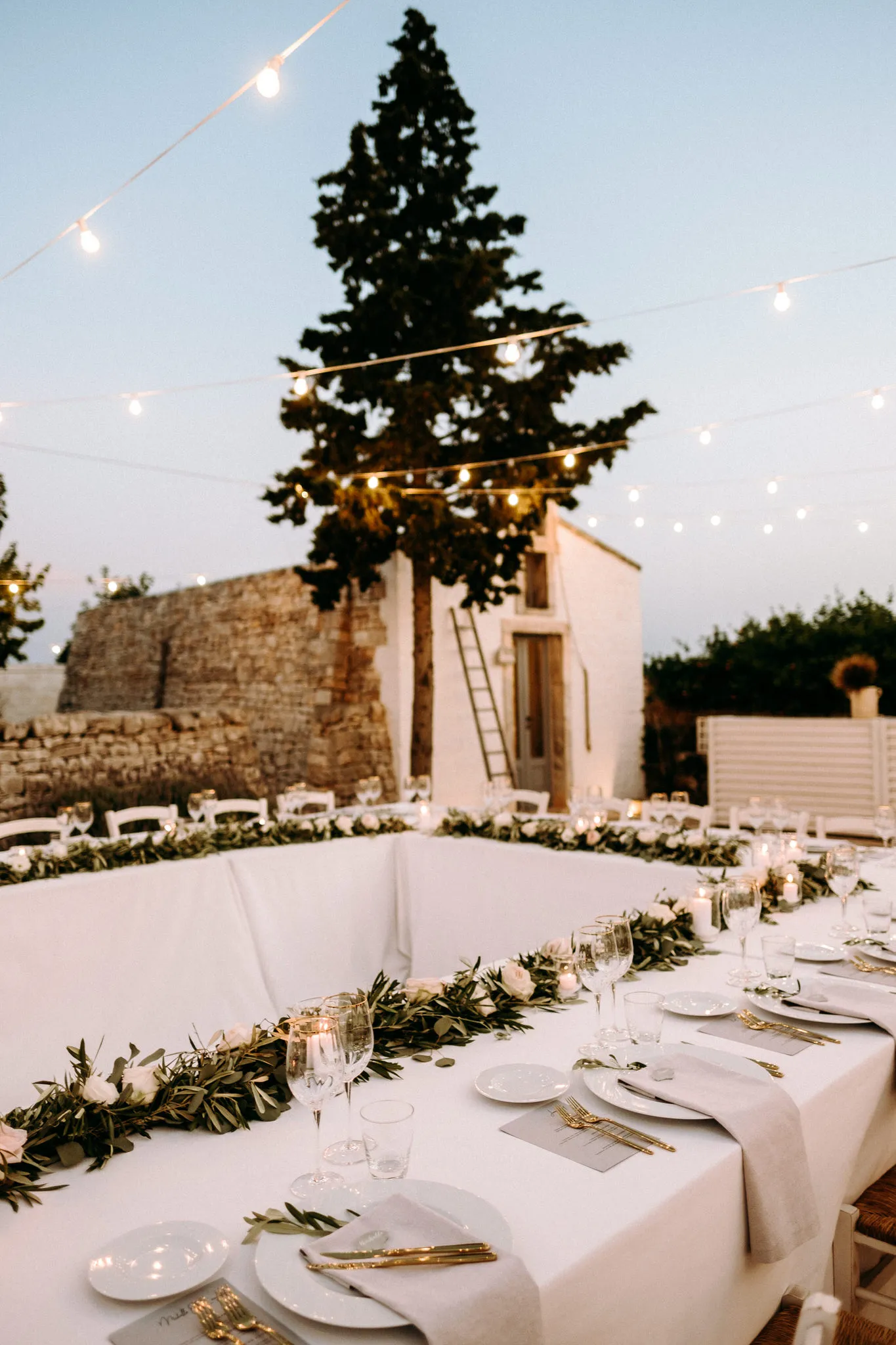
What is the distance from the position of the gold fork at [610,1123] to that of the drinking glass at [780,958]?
0.59m

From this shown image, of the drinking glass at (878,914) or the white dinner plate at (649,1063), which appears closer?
the white dinner plate at (649,1063)

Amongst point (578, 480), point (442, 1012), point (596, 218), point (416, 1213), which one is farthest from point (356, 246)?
point (416, 1213)

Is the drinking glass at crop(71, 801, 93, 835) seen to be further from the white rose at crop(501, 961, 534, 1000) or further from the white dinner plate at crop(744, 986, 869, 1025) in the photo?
the white dinner plate at crop(744, 986, 869, 1025)

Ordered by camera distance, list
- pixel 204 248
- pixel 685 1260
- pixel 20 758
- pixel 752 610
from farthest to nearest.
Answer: pixel 752 610, pixel 204 248, pixel 20 758, pixel 685 1260

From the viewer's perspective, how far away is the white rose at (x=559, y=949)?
6.63 feet

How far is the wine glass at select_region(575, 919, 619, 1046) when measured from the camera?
5.03ft

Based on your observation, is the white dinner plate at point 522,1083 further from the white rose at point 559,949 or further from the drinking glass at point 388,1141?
the white rose at point 559,949

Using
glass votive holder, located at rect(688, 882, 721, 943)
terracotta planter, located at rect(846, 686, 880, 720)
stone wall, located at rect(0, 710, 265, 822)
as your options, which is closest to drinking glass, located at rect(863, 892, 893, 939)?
glass votive holder, located at rect(688, 882, 721, 943)

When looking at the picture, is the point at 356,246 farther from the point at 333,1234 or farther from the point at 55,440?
the point at 333,1234

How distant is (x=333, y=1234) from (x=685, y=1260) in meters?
0.51

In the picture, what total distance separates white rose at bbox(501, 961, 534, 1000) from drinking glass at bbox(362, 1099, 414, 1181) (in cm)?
73

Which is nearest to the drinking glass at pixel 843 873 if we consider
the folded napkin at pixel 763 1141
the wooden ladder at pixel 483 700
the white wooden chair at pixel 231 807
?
the folded napkin at pixel 763 1141

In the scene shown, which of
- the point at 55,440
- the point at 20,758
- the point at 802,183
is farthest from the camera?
the point at 55,440

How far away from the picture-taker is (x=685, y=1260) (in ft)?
3.96
